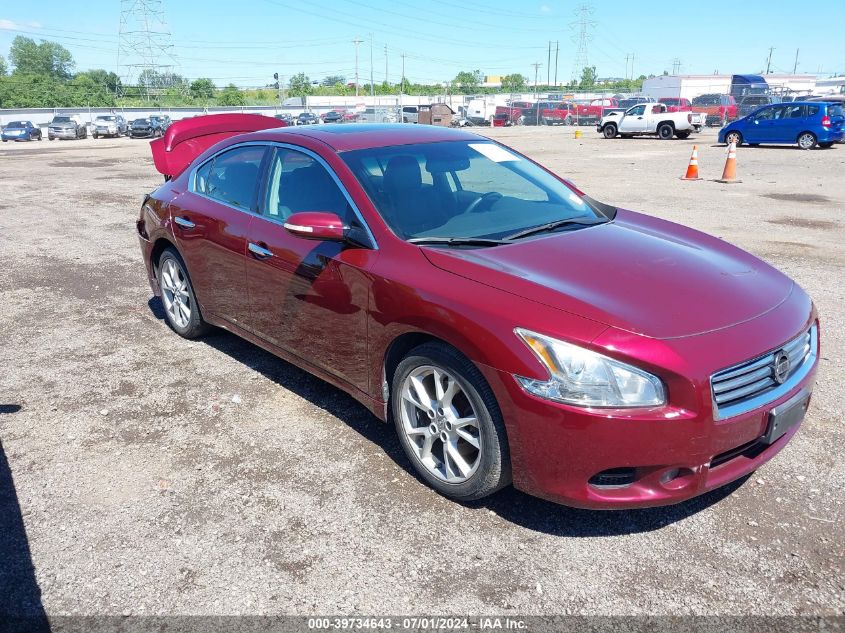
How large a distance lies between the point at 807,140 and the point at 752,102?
19.8 metres

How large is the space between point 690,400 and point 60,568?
2596mm

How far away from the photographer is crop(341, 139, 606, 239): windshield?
11.5ft

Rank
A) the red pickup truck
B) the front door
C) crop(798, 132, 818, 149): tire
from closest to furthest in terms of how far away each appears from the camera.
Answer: crop(798, 132, 818, 149): tire
the front door
the red pickup truck

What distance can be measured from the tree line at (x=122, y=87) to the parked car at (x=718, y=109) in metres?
27.2

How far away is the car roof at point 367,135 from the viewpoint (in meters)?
3.98

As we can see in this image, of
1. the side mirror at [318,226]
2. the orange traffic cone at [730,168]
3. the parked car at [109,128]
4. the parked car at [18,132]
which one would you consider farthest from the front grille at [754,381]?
the parked car at [109,128]

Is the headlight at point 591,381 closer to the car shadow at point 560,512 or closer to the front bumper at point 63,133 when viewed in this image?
the car shadow at point 560,512

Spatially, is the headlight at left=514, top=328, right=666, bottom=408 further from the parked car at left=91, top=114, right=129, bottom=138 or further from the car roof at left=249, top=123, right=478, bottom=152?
the parked car at left=91, top=114, right=129, bottom=138

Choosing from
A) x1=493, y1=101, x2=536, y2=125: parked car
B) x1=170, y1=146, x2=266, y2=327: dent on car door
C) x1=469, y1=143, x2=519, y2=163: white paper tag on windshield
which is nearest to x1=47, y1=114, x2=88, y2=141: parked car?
x1=493, y1=101, x2=536, y2=125: parked car

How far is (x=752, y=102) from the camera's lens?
40250 mm

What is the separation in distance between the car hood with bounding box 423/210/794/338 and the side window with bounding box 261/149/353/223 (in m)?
0.76

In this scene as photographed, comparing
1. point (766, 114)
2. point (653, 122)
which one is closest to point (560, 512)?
point (766, 114)

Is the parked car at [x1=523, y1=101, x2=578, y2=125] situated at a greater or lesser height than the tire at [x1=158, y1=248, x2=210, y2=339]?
greater

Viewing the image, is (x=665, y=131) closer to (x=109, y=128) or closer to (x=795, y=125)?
(x=795, y=125)
